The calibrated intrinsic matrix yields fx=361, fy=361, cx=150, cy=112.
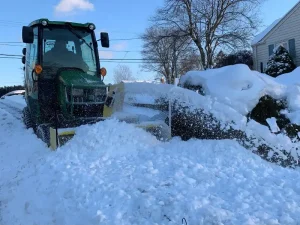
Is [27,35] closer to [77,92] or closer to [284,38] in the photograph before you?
[77,92]

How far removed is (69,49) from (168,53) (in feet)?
128

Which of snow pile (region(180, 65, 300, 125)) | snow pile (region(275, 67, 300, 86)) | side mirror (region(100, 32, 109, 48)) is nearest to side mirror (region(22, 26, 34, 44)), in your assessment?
side mirror (region(100, 32, 109, 48))

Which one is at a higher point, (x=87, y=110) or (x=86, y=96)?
(x=86, y=96)

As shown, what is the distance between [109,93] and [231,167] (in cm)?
365

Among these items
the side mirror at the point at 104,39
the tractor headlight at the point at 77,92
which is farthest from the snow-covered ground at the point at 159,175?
the side mirror at the point at 104,39

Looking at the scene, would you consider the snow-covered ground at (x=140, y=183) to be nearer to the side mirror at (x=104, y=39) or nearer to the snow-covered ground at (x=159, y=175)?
the snow-covered ground at (x=159, y=175)

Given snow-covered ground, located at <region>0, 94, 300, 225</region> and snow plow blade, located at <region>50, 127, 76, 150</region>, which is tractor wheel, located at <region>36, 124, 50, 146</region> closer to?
snow-covered ground, located at <region>0, 94, 300, 225</region>

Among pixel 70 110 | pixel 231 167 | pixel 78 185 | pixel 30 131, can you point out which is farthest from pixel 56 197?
pixel 30 131

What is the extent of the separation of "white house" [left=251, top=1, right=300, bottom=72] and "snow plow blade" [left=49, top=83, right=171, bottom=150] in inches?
640

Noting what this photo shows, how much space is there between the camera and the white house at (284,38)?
21.2 metres

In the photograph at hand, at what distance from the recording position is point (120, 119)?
712 centimetres

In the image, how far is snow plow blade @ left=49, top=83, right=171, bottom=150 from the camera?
6031 mm

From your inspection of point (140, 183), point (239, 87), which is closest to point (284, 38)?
point (239, 87)

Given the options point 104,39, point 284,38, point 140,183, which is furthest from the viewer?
point 284,38
